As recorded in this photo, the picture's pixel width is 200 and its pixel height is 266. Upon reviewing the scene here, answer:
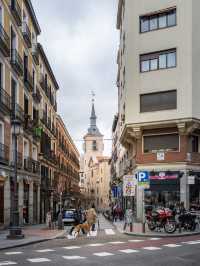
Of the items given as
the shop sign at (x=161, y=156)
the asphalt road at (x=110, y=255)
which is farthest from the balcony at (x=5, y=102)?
the asphalt road at (x=110, y=255)

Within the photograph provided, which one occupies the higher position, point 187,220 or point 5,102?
point 5,102

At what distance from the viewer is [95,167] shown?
485ft

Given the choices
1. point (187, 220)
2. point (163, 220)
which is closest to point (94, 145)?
point (187, 220)

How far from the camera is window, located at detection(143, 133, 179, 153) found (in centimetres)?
3253

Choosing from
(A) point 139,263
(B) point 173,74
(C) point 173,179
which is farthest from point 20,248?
(B) point 173,74

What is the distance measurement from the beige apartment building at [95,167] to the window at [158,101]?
10232 centimetres

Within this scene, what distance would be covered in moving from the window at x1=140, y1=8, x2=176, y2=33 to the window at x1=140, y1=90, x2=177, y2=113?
4.77m

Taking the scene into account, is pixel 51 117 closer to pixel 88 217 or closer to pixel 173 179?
pixel 173 179

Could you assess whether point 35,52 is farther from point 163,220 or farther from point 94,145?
point 94,145

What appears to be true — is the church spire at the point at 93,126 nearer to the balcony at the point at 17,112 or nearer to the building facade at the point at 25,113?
the building facade at the point at 25,113

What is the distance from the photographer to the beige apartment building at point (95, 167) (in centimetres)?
13700

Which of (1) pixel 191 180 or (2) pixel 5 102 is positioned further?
(1) pixel 191 180

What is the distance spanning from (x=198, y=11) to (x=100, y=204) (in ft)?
363

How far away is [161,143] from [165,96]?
325cm
